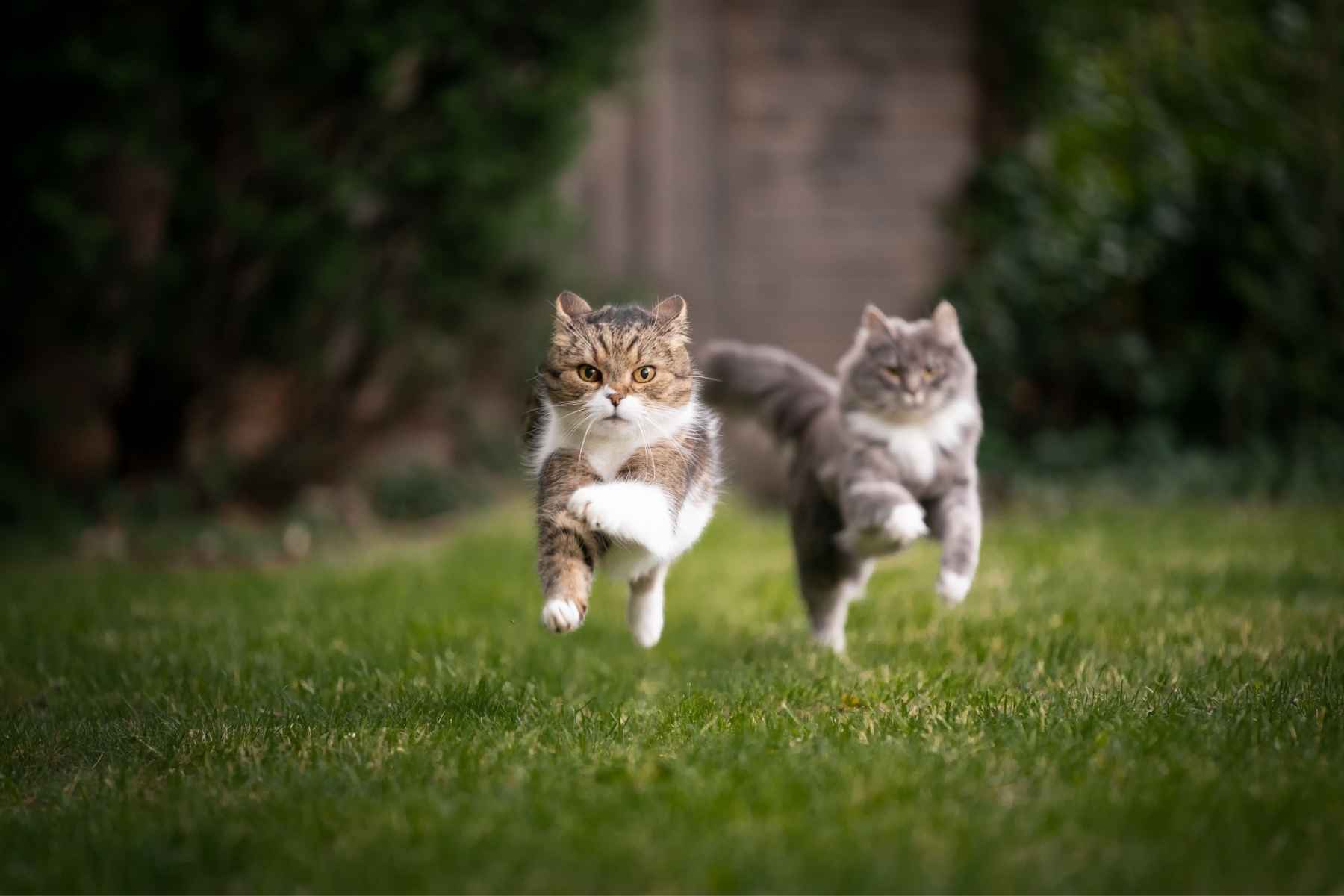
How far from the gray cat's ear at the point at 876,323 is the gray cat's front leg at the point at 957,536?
1.83 feet

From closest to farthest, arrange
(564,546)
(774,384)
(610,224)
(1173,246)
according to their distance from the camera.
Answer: (564,546) → (774,384) → (1173,246) → (610,224)

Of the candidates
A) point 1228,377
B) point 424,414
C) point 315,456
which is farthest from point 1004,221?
point 315,456

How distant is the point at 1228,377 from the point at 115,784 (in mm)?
8033

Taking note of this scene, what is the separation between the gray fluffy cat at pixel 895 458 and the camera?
13.4ft

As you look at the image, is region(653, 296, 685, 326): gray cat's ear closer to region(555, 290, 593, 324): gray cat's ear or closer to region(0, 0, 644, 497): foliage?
region(555, 290, 593, 324): gray cat's ear

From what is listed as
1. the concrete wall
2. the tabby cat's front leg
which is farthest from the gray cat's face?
the concrete wall

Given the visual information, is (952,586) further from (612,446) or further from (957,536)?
(612,446)

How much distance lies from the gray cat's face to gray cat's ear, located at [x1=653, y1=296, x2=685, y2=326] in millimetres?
799

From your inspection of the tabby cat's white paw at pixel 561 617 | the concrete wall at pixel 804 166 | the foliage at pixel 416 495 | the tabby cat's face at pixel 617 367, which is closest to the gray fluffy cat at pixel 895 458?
the tabby cat's face at pixel 617 367

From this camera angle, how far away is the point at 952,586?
13.0ft

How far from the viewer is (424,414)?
10.1m

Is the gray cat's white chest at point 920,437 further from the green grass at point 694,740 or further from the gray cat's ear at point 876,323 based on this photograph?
the green grass at point 694,740

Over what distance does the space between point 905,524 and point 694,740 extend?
36.0 inches

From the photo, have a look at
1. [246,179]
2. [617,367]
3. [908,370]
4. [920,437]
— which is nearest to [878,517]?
[920,437]
